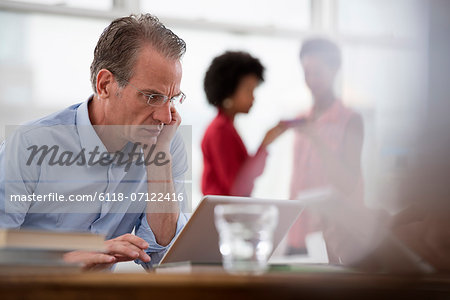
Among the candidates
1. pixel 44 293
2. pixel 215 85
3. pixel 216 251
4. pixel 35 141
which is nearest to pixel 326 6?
pixel 215 85

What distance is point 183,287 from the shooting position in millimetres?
609

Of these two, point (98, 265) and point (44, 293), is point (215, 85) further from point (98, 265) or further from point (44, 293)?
point (44, 293)

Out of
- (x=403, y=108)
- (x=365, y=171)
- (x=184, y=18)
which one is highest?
(x=184, y=18)

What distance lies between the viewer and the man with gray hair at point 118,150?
60.4 inches

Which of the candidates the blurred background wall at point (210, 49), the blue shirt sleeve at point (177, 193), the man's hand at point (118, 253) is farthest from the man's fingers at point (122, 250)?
the blurred background wall at point (210, 49)

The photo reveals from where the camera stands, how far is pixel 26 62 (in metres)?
3.58

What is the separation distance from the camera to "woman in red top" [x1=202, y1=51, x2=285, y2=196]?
2801mm

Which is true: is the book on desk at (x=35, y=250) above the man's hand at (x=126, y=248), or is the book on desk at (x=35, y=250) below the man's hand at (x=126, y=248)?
above

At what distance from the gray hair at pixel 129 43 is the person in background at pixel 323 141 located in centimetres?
104

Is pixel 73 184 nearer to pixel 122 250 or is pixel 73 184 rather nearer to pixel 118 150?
pixel 118 150

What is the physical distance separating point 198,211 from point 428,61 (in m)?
0.48

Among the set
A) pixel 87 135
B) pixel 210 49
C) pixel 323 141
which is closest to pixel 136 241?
pixel 87 135

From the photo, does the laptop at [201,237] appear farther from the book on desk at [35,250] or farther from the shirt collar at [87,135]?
the shirt collar at [87,135]

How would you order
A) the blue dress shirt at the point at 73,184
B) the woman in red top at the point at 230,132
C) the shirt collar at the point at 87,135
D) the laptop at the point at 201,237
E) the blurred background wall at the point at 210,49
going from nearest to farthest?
the laptop at the point at 201,237
the blue dress shirt at the point at 73,184
the shirt collar at the point at 87,135
the woman in red top at the point at 230,132
the blurred background wall at the point at 210,49
